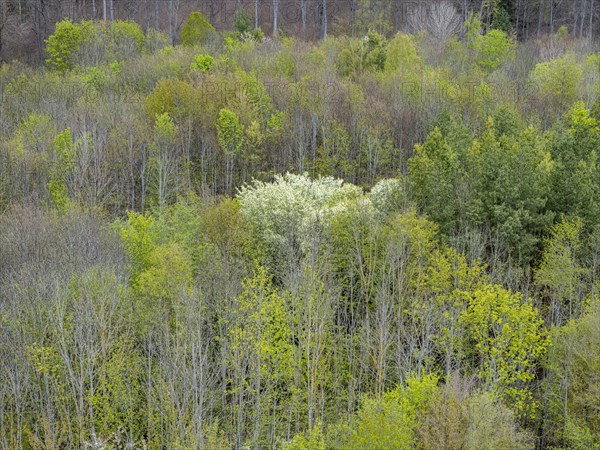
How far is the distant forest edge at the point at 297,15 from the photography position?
77.3 meters

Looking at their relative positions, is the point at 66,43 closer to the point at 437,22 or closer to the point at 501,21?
the point at 437,22

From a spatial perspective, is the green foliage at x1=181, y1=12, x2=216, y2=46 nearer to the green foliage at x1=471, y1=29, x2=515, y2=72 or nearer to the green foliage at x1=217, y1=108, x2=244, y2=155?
the green foliage at x1=217, y1=108, x2=244, y2=155

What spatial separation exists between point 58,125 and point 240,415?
27561 millimetres

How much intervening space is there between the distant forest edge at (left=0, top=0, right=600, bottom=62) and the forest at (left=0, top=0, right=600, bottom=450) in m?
23.1

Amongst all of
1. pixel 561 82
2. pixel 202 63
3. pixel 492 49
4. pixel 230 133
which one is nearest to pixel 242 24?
pixel 202 63

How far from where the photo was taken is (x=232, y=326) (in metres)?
34.9

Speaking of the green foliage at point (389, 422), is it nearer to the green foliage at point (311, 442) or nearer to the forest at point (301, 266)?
the forest at point (301, 266)

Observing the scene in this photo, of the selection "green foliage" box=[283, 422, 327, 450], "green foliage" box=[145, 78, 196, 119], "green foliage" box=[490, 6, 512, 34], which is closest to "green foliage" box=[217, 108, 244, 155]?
"green foliage" box=[145, 78, 196, 119]

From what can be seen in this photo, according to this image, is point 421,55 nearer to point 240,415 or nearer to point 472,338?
point 472,338

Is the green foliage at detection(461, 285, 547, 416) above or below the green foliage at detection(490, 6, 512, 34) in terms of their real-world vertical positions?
below

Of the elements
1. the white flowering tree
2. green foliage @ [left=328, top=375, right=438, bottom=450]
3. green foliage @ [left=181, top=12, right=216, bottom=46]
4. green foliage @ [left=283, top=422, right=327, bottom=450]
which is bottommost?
green foliage @ [left=283, top=422, right=327, bottom=450]

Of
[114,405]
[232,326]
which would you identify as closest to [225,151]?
[232,326]

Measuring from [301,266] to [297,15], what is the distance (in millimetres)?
56250

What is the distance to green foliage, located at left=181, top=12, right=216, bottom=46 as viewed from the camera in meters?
67.2
